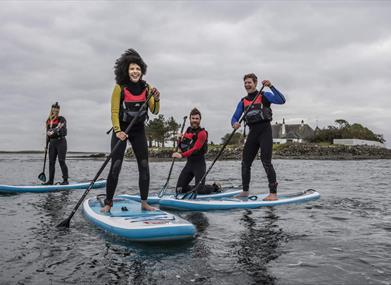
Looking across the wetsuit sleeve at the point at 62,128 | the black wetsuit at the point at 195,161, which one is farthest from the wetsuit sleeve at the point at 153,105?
the wetsuit sleeve at the point at 62,128

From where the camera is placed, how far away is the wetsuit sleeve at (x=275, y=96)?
8.91m

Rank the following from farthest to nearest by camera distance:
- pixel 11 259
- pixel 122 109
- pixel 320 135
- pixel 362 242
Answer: pixel 320 135, pixel 122 109, pixel 362 242, pixel 11 259

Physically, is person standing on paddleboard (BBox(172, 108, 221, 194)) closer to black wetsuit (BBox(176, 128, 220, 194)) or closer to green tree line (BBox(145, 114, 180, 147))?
black wetsuit (BBox(176, 128, 220, 194))

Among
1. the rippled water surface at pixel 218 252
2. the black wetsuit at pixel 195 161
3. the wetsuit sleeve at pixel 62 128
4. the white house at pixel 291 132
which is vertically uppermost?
the white house at pixel 291 132

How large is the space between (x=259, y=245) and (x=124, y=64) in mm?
3809

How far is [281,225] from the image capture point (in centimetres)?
674

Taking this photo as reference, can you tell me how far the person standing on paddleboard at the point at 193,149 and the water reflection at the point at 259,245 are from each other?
7.67 ft

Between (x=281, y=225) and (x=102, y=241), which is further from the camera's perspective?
(x=281, y=225)

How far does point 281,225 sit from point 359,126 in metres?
103

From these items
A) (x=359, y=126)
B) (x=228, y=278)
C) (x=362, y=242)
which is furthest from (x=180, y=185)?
(x=359, y=126)

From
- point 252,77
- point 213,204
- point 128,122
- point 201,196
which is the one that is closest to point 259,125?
point 252,77

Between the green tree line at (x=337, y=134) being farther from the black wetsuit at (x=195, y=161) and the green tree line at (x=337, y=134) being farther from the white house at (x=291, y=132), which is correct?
the black wetsuit at (x=195, y=161)

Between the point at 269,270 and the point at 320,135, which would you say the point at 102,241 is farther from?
the point at 320,135

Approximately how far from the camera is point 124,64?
6.73 meters
